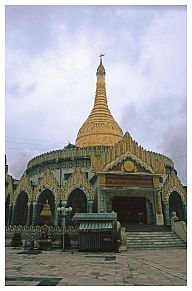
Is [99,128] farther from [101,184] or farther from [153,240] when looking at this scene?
[153,240]

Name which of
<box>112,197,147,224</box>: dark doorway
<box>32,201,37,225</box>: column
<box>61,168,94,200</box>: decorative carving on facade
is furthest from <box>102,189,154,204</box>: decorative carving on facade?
<box>32,201,37,225</box>: column

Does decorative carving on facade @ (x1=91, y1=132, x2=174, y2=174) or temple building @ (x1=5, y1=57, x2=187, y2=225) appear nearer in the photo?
temple building @ (x1=5, y1=57, x2=187, y2=225)

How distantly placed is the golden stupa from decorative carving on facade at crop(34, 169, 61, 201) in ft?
24.6

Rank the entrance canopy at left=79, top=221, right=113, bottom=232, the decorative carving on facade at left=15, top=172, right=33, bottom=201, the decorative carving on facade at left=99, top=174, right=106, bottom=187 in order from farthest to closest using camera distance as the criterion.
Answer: the decorative carving on facade at left=15, top=172, right=33, bottom=201 → the decorative carving on facade at left=99, top=174, right=106, bottom=187 → the entrance canopy at left=79, top=221, right=113, bottom=232

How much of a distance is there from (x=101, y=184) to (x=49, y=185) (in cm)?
689

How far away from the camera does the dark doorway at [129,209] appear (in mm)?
29281

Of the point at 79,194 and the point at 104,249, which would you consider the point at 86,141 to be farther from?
the point at 104,249

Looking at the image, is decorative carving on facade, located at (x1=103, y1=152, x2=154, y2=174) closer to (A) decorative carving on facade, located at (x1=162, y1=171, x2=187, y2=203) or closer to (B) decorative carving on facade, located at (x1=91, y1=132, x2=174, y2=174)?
(B) decorative carving on facade, located at (x1=91, y1=132, x2=174, y2=174)

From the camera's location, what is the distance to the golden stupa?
36531mm

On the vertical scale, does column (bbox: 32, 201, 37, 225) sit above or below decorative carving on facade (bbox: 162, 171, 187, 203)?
below

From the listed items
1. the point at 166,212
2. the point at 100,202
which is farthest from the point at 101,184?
the point at 166,212

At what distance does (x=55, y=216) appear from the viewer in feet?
92.3
